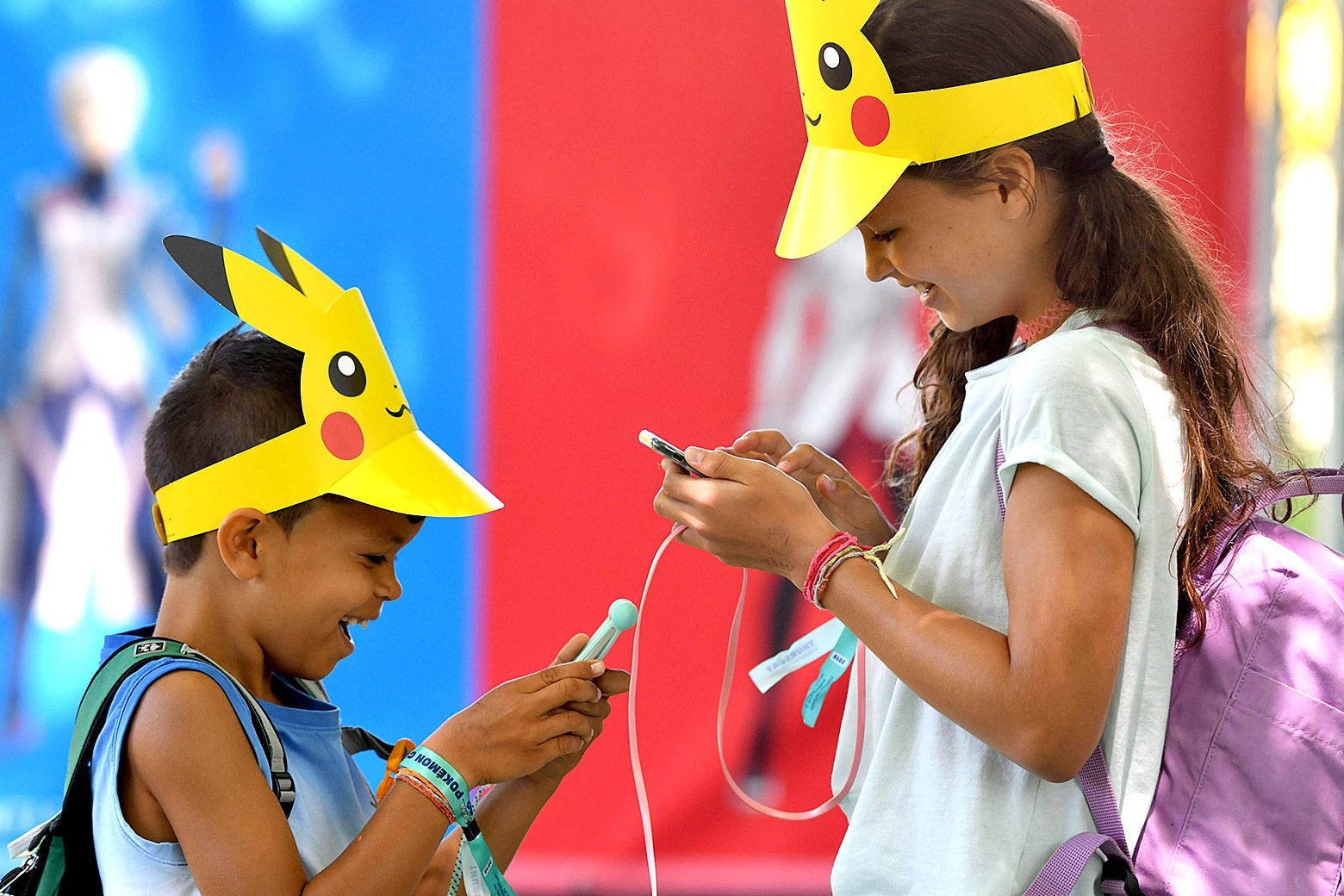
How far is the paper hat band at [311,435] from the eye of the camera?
1269 mm

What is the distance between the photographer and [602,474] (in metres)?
2.83

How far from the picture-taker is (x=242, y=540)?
4.20 feet

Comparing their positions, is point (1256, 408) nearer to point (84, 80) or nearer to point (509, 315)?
point (509, 315)

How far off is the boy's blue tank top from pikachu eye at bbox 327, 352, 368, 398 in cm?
32

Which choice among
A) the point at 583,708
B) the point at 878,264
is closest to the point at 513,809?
the point at 583,708

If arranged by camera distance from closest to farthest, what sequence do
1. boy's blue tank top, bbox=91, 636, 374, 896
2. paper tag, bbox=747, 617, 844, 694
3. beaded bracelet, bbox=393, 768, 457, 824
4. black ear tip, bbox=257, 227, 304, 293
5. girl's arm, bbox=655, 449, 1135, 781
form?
girl's arm, bbox=655, 449, 1135, 781
boy's blue tank top, bbox=91, 636, 374, 896
beaded bracelet, bbox=393, 768, 457, 824
black ear tip, bbox=257, 227, 304, 293
paper tag, bbox=747, 617, 844, 694

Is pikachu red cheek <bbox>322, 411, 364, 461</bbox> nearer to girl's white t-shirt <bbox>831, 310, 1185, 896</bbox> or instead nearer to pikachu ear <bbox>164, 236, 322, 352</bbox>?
pikachu ear <bbox>164, 236, 322, 352</bbox>

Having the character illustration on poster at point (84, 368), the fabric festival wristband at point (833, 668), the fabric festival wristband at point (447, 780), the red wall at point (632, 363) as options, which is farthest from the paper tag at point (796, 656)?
the character illustration on poster at point (84, 368)

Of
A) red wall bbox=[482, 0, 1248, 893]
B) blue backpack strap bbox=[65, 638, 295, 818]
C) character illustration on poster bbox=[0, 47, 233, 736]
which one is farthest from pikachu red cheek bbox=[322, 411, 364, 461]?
character illustration on poster bbox=[0, 47, 233, 736]

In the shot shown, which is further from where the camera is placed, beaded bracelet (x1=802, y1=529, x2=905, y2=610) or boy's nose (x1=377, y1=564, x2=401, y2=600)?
boy's nose (x1=377, y1=564, x2=401, y2=600)

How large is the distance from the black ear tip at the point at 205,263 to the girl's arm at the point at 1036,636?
28.8 inches

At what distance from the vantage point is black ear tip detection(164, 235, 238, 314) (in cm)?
130

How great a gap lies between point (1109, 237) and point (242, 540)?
Answer: 95 centimetres

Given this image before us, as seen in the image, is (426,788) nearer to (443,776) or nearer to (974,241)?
(443,776)
